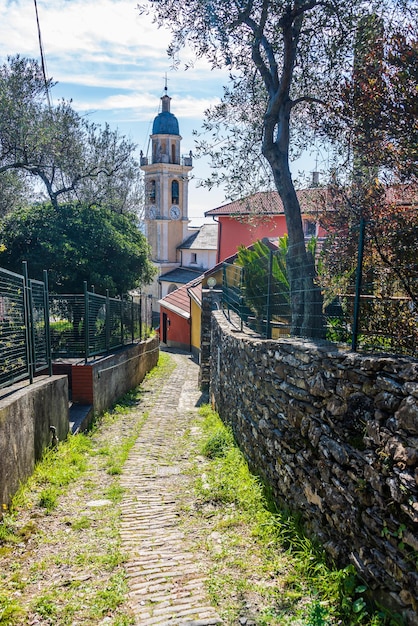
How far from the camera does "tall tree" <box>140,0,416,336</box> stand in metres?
6.29

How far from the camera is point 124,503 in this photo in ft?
17.8

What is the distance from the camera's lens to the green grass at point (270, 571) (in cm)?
313

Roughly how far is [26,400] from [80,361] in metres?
4.02

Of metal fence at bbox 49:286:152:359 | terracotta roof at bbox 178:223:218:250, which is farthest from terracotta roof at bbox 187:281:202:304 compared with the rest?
terracotta roof at bbox 178:223:218:250

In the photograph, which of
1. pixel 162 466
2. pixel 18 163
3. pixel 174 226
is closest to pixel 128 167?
pixel 18 163

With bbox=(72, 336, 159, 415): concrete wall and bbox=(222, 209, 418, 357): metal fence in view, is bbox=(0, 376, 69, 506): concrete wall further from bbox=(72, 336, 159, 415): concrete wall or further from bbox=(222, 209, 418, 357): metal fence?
bbox=(222, 209, 418, 357): metal fence

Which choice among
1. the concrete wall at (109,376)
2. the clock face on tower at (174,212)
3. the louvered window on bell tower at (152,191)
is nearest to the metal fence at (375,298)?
the concrete wall at (109,376)

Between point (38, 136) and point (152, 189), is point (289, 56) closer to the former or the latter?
point (38, 136)

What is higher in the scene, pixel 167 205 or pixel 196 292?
pixel 167 205

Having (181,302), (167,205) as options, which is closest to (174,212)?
(167,205)

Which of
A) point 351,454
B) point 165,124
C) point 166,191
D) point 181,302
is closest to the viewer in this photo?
point 351,454

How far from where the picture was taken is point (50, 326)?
9.91 metres

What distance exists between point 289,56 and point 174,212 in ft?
128

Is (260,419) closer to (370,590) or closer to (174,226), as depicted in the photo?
(370,590)
